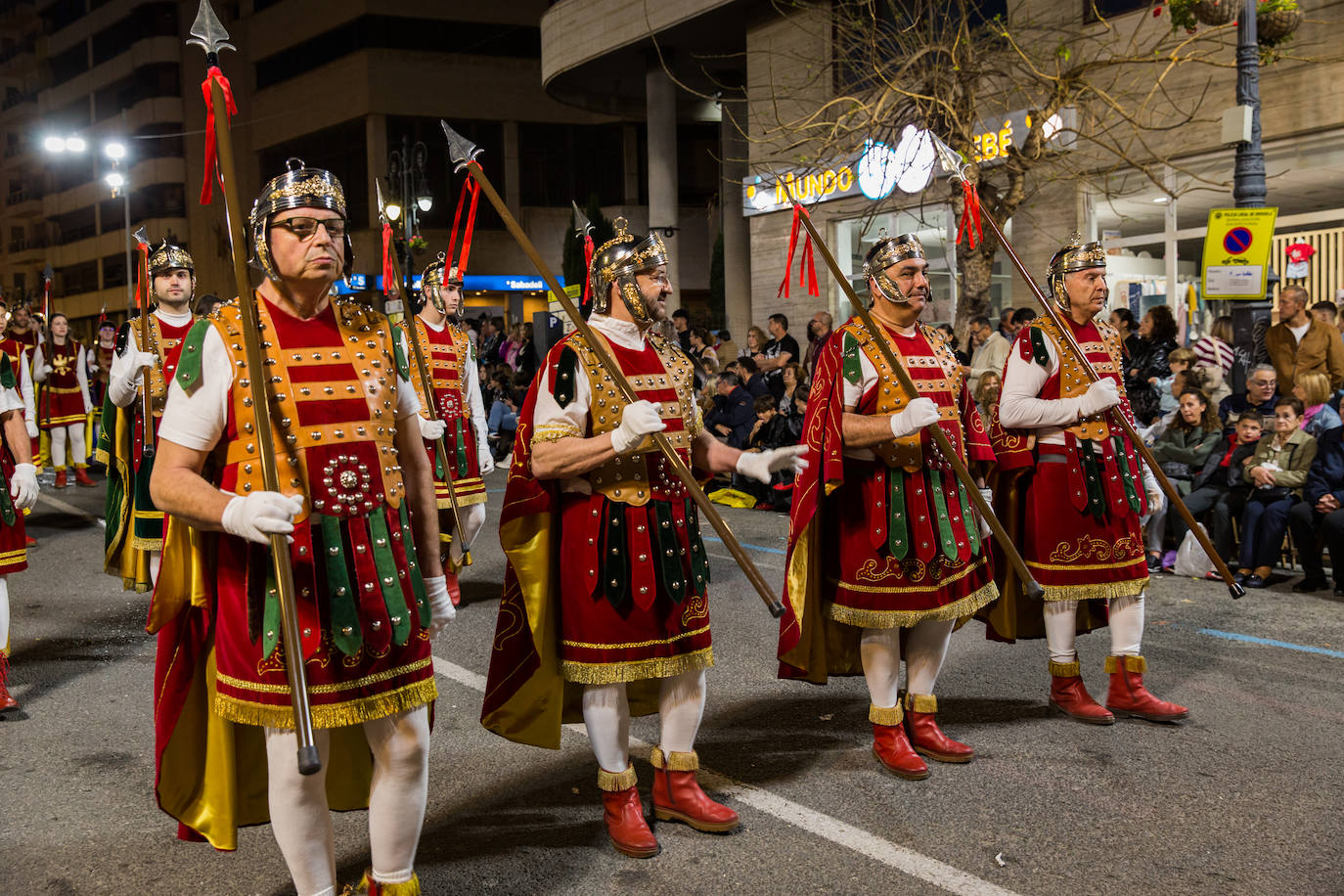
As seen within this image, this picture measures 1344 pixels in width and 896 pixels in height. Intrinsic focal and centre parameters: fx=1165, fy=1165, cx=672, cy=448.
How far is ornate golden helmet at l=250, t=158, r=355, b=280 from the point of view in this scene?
3.03 meters

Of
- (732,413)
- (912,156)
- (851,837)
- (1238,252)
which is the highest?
(912,156)

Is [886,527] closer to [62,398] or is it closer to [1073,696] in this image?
[1073,696]

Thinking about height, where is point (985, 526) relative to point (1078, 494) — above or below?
below

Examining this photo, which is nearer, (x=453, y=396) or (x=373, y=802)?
(x=373, y=802)

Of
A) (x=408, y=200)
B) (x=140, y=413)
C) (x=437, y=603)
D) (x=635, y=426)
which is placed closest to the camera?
(x=437, y=603)

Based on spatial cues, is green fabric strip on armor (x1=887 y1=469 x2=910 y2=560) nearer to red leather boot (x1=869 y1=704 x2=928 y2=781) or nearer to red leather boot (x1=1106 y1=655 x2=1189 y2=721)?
red leather boot (x1=869 y1=704 x2=928 y2=781)

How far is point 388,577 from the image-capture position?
308 cm

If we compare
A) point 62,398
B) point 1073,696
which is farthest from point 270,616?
point 62,398

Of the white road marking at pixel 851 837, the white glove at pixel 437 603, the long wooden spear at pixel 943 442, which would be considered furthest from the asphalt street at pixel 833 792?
the white glove at pixel 437 603

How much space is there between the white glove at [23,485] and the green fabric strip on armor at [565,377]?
311 cm

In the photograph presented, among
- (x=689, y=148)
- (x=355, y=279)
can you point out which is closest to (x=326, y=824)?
(x=355, y=279)

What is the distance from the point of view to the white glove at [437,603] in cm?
336

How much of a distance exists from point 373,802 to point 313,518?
0.82 meters

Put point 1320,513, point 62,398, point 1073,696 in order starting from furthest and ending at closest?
point 62,398 < point 1320,513 < point 1073,696
